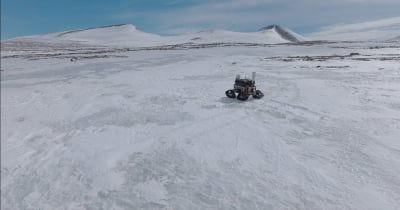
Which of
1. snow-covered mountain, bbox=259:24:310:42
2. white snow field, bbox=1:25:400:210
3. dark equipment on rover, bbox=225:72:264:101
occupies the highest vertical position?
snow-covered mountain, bbox=259:24:310:42

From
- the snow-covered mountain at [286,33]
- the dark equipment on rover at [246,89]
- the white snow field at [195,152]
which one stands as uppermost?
the snow-covered mountain at [286,33]

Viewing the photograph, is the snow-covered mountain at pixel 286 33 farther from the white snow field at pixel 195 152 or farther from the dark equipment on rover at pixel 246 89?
the white snow field at pixel 195 152

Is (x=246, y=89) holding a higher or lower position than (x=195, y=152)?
higher

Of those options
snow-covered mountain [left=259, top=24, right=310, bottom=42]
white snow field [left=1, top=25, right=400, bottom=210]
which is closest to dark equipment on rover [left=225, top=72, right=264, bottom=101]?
white snow field [left=1, top=25, right=400, bottom=210]

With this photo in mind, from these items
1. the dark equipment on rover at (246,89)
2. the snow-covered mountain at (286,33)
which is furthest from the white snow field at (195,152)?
the snow-covered mountain at (286,33)

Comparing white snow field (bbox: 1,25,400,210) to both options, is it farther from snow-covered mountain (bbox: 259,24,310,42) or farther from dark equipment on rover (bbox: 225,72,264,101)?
snow-covered mountain (bbox: 259,24,310,42)

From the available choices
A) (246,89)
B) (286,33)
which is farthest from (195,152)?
(286,33)

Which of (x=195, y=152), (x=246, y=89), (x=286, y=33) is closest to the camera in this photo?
(x=195, y=152)

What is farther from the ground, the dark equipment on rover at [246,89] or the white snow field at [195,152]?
the dark equipment on rover at [246,89]

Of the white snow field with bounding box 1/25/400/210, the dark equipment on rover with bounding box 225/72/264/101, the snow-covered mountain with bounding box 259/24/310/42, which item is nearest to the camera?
the white snow field with bounding box 1/25/400/210

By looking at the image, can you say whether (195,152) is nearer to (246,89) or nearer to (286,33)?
(246,89)

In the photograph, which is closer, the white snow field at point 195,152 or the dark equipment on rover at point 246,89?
the white snow field at point 195,152

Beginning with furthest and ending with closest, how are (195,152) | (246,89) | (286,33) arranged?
(286,33) < (246,89) < (195,152)

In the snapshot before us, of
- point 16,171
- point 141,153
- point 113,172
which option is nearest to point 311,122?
point 141,153
